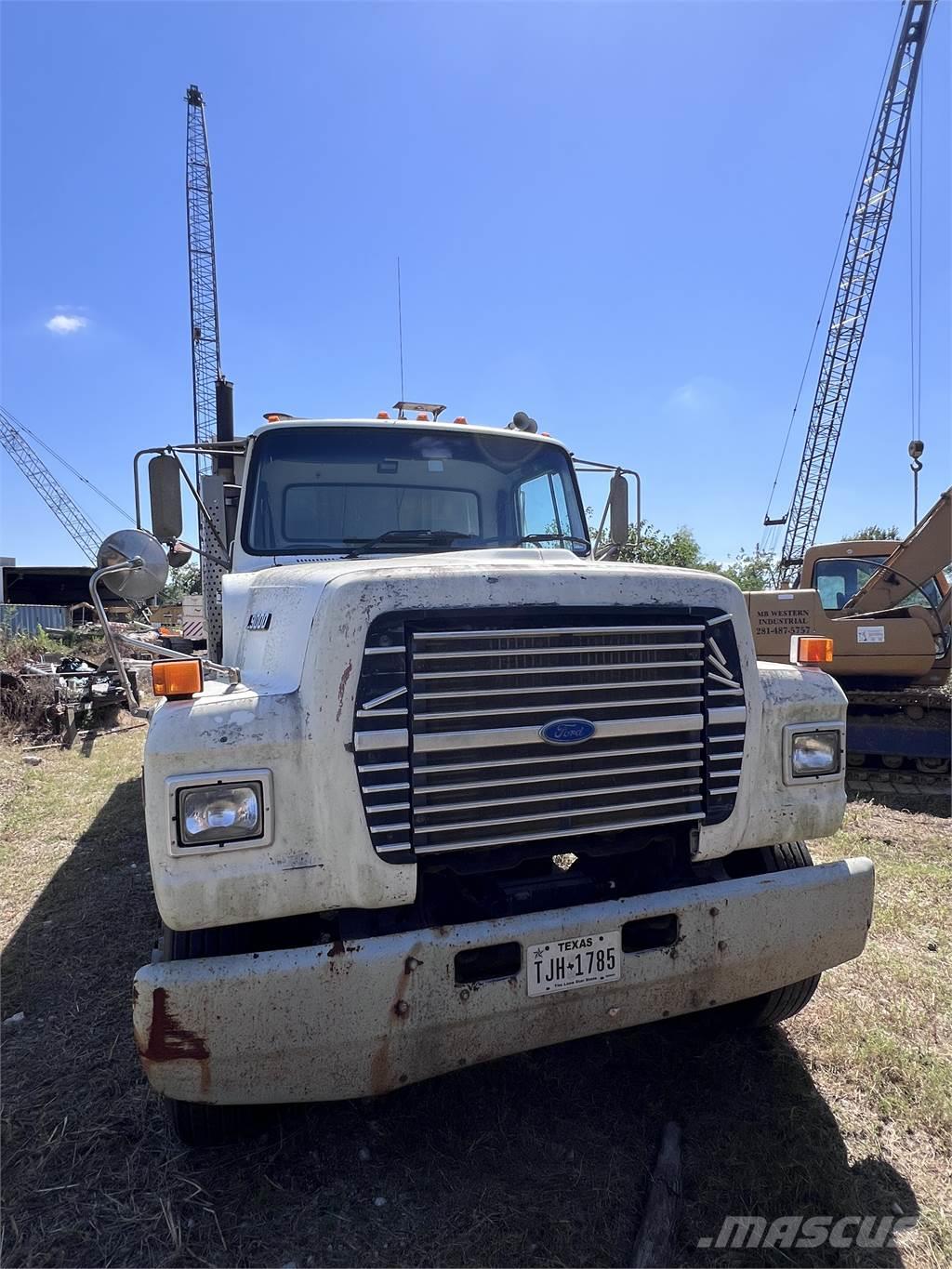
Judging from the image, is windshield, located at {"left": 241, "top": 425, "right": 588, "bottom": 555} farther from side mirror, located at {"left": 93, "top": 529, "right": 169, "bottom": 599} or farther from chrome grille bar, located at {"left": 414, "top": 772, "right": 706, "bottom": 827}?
chrome grille bar, located at {"left": 414, "top": 772, "right": 706, "bottom": 827}

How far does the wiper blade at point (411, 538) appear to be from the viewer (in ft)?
11.7

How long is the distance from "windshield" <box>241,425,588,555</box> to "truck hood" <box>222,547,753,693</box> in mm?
753

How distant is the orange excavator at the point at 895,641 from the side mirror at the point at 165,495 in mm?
7178

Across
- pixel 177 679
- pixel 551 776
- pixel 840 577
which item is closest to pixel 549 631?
pixel 551 776

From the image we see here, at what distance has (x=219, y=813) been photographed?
2.18 m

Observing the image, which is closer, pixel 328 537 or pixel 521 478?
pixel 328 537

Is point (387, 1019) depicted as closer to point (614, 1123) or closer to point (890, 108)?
point (614, 1123)

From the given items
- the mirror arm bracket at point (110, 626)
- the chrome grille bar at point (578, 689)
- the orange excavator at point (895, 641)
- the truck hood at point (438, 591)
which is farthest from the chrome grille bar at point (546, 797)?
the orange excavator at point (895, 641)

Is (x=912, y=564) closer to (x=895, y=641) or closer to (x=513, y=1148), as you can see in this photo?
(x=895, y=641)

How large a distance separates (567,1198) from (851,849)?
4017 millimetres

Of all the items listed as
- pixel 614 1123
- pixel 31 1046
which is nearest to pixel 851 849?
pixel 614 1123

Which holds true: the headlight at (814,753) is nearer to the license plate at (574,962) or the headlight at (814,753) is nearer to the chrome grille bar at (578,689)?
the chrome grille bar at (578,689)

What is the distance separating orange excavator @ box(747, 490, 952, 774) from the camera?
28.5ft

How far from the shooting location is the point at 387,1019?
7.29 feet
